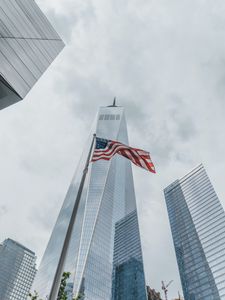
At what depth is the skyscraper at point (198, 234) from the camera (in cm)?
12241

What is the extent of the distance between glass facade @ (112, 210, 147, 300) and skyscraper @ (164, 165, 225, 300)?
79.1 ft

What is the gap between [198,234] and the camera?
145 meters

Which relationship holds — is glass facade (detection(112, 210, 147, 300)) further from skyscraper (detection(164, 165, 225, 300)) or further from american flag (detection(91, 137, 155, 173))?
american flag (detection(91, 137, 155, 173))

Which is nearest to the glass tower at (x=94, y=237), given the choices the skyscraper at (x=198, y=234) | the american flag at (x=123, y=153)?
the skyscraper at (x=198, y=234)

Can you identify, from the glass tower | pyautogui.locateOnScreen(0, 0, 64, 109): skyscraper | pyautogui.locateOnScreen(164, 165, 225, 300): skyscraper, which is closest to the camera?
pyautogui.locateOnScreen(0, 0, 64, 109): skyscraper

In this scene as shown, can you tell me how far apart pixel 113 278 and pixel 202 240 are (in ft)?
175

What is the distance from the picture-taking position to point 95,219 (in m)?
139

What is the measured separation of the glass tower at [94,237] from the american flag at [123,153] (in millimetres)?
95547

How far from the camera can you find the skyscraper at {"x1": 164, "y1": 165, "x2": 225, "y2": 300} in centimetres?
12241

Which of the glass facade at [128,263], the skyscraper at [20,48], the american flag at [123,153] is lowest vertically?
the american flag at [123,153]

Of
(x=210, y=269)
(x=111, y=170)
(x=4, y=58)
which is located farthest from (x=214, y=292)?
(x=4, y=58)

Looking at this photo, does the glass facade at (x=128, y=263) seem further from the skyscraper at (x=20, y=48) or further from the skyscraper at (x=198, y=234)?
the skyscraper at (x=20, y=48)

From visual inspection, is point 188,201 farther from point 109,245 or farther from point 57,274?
point 57,274

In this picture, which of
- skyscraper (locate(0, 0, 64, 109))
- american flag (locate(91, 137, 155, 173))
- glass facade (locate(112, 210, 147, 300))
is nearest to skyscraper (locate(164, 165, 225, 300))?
glass facade (locate(112, 210, 147, 300))
